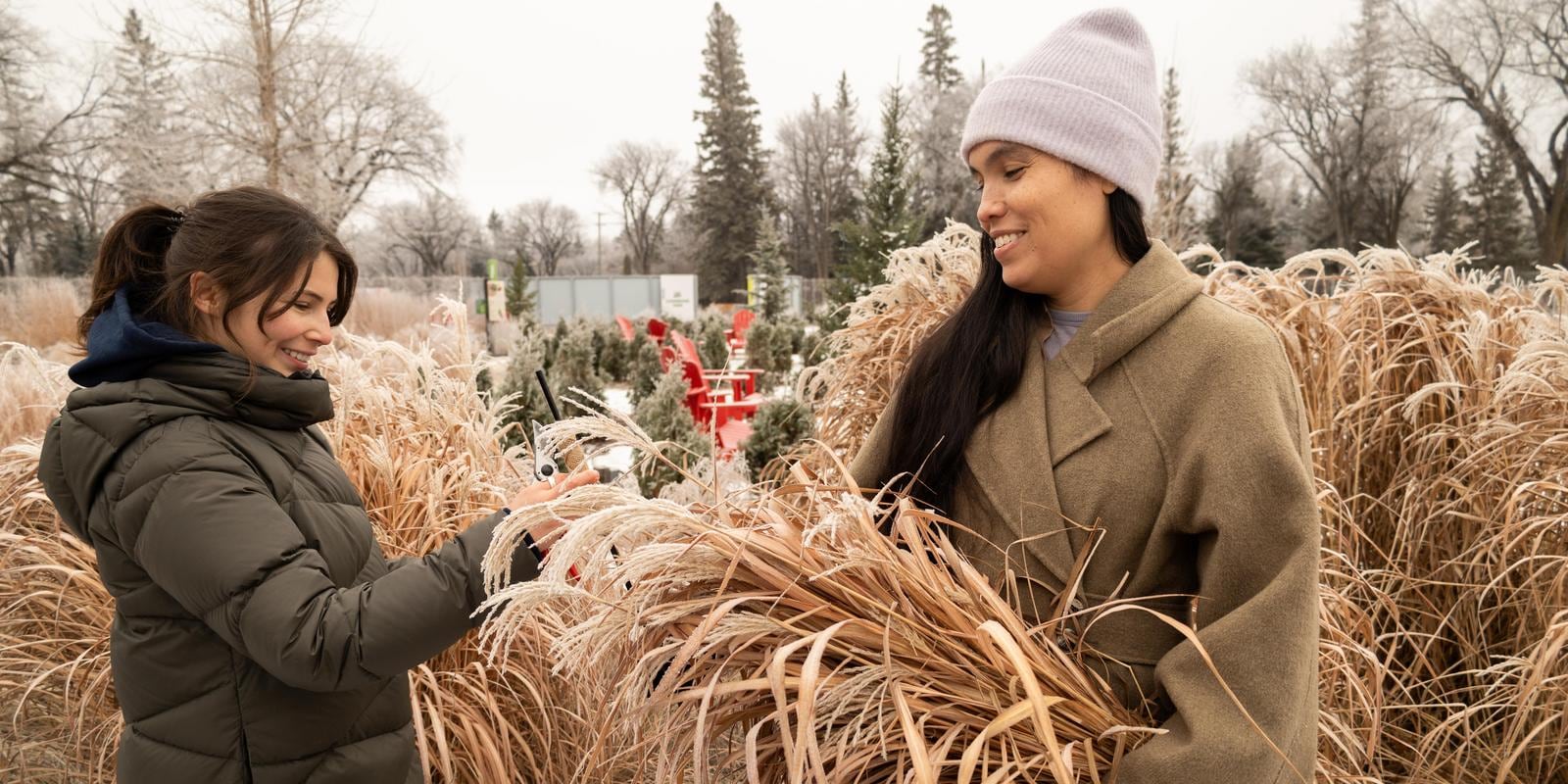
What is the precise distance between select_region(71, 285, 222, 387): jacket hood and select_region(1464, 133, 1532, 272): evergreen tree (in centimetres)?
3976

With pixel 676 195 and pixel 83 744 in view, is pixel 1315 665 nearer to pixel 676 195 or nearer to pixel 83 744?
pixel 83 744

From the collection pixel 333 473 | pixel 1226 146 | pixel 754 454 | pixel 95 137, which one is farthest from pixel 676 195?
pixel 333 473

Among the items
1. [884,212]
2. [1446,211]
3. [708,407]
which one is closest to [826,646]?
[708,407]

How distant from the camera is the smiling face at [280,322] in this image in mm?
1362

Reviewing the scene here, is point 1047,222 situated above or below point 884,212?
below

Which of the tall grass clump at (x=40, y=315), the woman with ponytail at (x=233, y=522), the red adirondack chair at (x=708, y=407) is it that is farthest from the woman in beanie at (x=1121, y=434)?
the tall grass clump at (x=40, y=315)

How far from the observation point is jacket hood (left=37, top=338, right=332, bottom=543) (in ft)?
4.03

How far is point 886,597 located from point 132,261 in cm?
128

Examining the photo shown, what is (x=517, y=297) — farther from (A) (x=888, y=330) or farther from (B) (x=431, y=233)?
(B) (x=431, y=233)

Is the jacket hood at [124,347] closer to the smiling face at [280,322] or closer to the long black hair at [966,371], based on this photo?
the smiling face at [280,322]

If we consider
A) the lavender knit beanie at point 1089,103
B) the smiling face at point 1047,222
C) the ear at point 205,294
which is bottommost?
the ear at point 205,294

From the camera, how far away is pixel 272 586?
117 cm

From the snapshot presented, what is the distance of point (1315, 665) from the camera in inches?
41.7

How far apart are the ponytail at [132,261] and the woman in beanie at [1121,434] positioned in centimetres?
121
